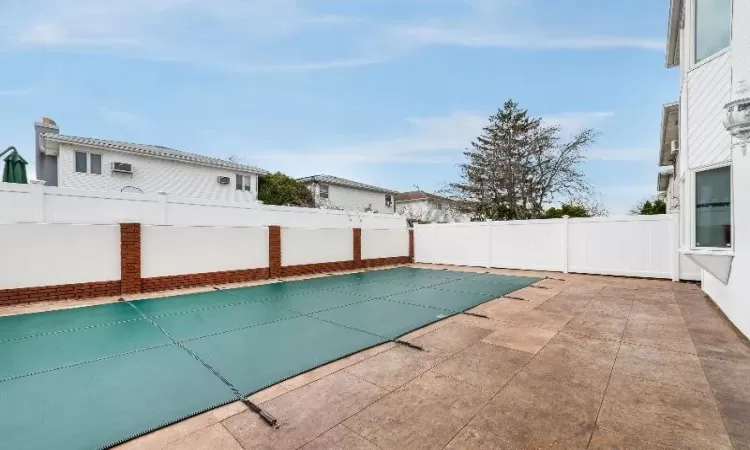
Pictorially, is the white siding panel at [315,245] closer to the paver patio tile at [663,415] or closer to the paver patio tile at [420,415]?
the paver patio tile at [420,415]

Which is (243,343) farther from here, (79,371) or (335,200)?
(335,200)

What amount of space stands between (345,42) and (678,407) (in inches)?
524

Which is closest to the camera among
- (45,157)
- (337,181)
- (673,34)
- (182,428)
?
(182,428)

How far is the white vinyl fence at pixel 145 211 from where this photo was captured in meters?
8.92

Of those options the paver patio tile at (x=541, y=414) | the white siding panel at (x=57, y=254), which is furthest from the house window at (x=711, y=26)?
the white siding panel at (x=57, y=254)

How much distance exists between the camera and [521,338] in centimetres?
475

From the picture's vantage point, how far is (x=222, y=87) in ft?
48.9

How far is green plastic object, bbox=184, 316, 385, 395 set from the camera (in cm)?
360

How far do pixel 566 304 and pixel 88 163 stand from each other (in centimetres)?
2111

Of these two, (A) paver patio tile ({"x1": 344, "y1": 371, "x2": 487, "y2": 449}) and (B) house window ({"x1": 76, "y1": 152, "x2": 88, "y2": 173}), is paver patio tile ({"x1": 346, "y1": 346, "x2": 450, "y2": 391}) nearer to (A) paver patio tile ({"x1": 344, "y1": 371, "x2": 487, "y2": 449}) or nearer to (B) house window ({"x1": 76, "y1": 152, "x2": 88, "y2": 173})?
(A) paver patio tile ({"x1": 344, "y1": 371, "x2": 487, "y2": 449})

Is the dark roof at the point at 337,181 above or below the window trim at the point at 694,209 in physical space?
above

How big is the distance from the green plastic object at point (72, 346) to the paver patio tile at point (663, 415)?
5398 mm

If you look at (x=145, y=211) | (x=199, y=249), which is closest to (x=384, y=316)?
(x=199, y=249)

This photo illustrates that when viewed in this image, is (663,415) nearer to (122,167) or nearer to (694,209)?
(694,209)
